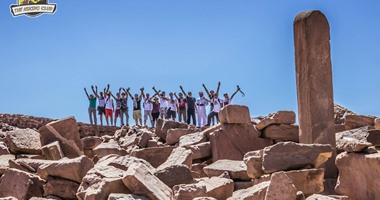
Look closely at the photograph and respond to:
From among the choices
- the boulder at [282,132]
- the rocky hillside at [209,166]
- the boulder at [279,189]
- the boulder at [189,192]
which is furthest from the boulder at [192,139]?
the boulder at [279,189]

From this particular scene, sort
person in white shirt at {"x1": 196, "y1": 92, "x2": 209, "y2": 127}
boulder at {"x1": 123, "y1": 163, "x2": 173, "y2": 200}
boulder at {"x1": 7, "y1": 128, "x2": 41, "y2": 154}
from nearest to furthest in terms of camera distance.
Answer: boulder at {"x1": 123, "y1": 163, "x2": 173, "y2": 200}, boulder at {"x1": 7, "y1": 128, "x2": 41, "y2": 154}, person in white shirt at {"x1": 196, "y1": 92, "x2": 209, "y2": 127}

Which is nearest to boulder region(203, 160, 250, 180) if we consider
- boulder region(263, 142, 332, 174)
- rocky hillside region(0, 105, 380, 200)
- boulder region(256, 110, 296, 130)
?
rocky hillside region(0, 105, 380, 200)

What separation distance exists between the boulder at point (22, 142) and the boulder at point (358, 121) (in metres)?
6.33

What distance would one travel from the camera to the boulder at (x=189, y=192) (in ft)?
18.9

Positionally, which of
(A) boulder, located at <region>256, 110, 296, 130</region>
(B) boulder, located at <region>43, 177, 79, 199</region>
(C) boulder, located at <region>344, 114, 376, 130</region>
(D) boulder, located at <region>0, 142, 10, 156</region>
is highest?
(A) boulder, located at <region>256, 110, 296, 130</region>

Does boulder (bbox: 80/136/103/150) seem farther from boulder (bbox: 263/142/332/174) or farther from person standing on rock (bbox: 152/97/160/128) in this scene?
boulder (bbox: 263/142/332/174)

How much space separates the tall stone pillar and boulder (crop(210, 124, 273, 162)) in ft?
4.91

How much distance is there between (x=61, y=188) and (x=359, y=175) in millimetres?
4143

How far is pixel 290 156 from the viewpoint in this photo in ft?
23.1

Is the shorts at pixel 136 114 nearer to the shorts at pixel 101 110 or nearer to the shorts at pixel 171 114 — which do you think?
the shorts at pixel 101 110

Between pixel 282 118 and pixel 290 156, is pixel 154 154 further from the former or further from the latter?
pixel 290 156

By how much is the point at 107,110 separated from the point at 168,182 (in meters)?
13.4

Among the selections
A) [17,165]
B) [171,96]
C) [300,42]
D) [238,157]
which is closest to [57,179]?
[17,165]

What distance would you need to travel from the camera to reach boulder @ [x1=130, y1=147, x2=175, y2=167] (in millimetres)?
9732
